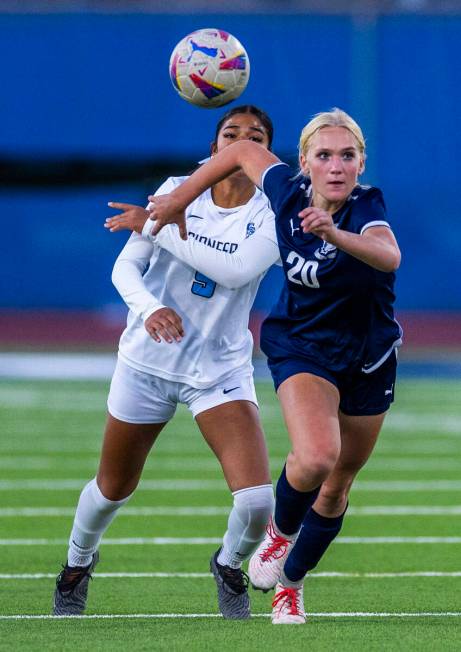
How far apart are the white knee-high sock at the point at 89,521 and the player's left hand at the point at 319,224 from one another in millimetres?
1610

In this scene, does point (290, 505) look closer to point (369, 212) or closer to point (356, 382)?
point (356, 382)

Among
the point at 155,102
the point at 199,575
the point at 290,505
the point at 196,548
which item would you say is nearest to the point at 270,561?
the point at 290,505

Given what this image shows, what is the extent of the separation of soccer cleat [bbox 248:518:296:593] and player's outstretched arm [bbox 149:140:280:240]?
4.14 feet

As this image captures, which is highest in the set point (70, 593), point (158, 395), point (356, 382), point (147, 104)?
point (356, 382)

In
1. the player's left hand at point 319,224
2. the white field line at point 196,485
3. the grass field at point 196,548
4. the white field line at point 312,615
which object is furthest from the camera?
the white field line at point 196,485

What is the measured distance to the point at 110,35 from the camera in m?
28.1

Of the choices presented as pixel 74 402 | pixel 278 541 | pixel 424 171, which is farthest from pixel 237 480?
pixel 424 171

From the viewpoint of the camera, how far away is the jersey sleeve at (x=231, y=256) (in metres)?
5.84

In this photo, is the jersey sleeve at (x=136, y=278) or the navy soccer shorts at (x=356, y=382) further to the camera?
the jersey sleeve at (x=136, y=278)

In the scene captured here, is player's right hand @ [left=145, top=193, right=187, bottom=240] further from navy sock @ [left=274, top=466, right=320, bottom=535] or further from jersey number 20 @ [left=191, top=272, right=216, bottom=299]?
navy sock @ [left=274, top=466, right=320, bottom=535]

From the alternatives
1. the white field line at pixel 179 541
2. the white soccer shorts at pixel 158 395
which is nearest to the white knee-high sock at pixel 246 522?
the white soccer shorts at pixel 158 395

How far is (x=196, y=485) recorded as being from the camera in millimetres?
10828

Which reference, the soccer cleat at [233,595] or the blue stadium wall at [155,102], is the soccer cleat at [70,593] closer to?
the soccer cleat at [233,595]

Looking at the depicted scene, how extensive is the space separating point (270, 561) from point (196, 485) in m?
5.10
